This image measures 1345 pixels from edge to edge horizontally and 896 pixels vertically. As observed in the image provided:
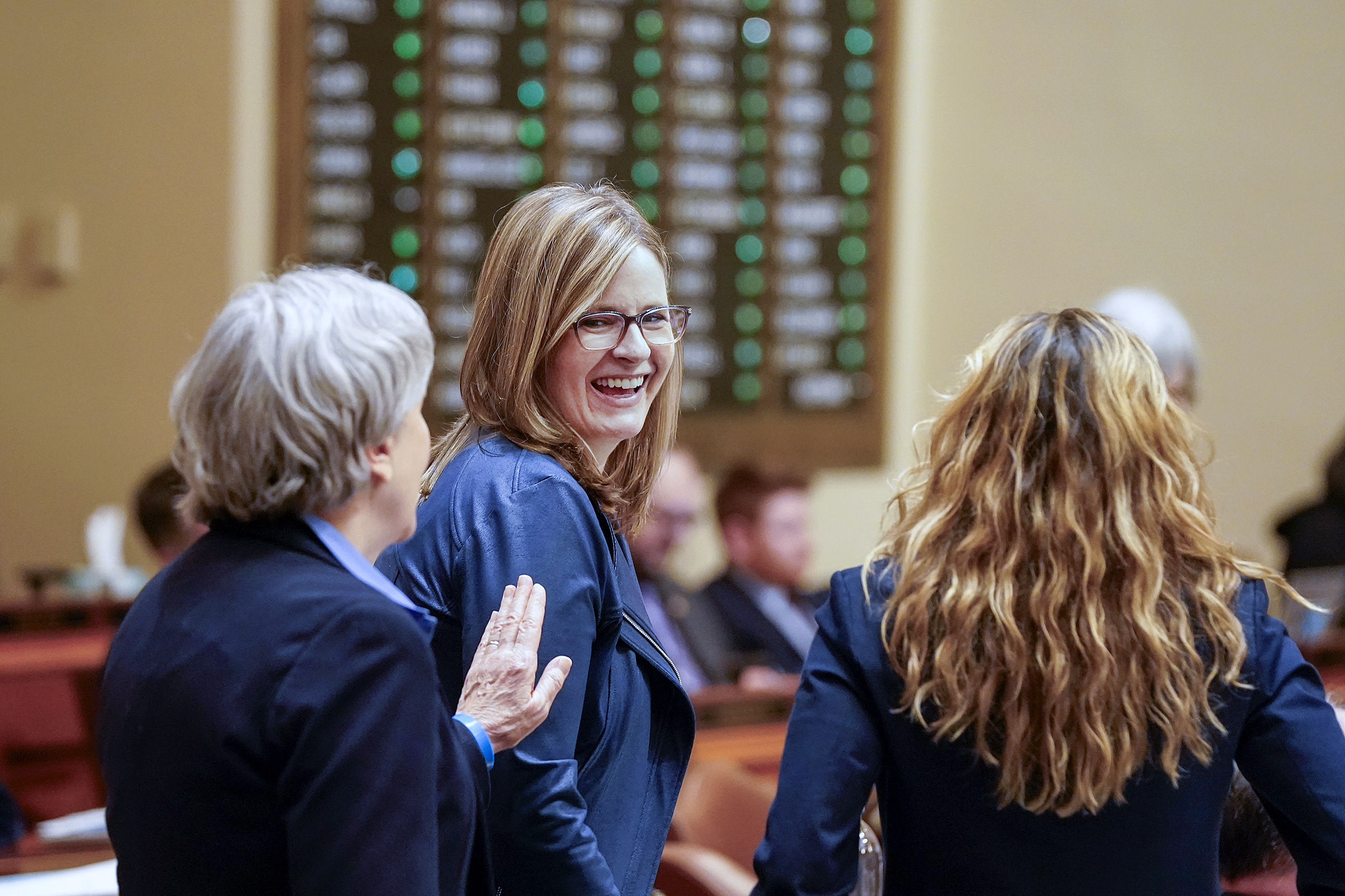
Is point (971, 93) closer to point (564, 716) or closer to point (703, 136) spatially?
point (703, 136)

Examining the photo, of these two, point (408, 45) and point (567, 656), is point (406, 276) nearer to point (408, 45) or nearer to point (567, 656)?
point (408, 45)

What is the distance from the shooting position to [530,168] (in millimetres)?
4562

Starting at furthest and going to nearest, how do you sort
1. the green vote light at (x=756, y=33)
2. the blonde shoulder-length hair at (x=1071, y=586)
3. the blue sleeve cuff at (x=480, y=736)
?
the green vote light at (x=756, y=33) → the blonde shoulder-length hair at (x=1071, y=586) → the blue sleeve cuff at (x=480, y=736)

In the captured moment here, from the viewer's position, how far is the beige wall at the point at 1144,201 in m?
5.06

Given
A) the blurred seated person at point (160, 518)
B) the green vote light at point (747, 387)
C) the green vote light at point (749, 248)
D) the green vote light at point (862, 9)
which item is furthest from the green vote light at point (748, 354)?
the blurred seated person at point (160, 518)

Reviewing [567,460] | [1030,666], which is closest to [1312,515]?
[1030,666]

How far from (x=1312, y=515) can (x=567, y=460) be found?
143 inches

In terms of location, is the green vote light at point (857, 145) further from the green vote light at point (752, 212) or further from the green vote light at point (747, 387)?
the green vote light at point (747, 387)

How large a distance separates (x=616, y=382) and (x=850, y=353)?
151 inches

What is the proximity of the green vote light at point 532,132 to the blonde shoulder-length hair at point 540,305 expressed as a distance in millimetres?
3170

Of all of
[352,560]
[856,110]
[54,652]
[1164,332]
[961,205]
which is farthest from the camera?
[961,205]

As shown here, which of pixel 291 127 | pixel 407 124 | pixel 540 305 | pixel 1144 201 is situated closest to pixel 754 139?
pixel 407 124

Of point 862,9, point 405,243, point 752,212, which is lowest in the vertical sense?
point 405,243

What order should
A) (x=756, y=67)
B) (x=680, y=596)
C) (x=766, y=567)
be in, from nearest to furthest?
(x=680, y=596) < (x=766, y=567) < (x=756, y=67)
